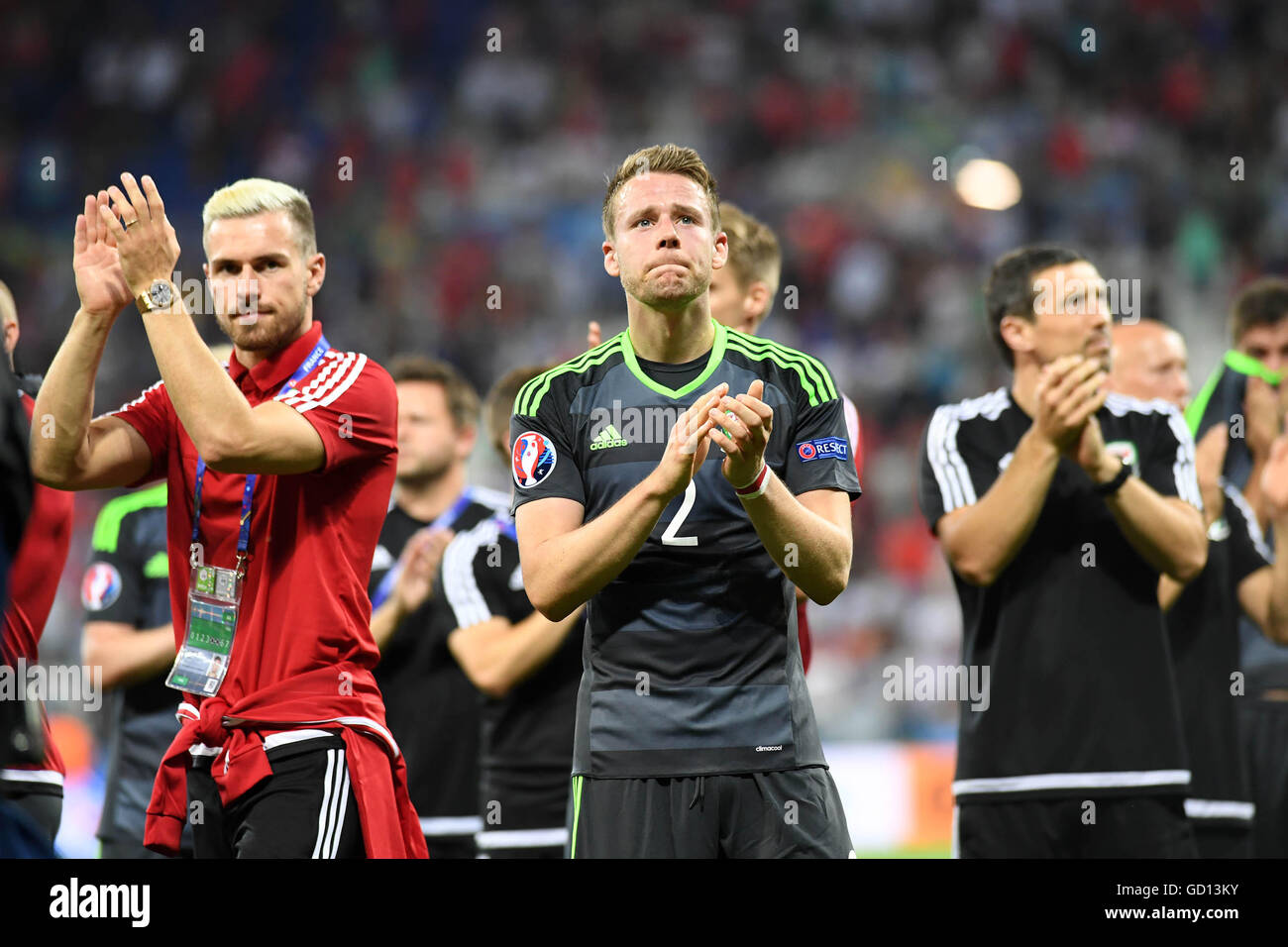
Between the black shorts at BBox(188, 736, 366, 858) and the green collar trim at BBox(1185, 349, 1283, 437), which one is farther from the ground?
the green collar trim at BBox(1185, 349, 1283, 437)

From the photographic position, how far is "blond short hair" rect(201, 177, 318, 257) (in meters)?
3.38

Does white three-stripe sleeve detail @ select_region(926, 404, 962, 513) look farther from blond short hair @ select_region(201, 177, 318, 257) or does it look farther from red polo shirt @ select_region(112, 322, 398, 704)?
blond short hair @ select_region(201, 177, 318, 257)

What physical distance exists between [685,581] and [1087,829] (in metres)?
1.77

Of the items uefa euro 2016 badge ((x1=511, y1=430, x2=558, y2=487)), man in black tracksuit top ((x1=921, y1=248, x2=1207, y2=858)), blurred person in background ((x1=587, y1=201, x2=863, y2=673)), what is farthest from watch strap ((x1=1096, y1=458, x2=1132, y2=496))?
uefa euro 2016 badge ((x1=511, y1=430, x2=558, y2=487))

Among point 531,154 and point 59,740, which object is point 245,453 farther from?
point 531,154

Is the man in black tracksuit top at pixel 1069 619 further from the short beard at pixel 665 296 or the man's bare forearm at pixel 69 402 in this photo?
the man's bare forearm at pixel 69 402

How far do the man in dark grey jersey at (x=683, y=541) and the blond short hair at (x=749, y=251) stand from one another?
1.20m

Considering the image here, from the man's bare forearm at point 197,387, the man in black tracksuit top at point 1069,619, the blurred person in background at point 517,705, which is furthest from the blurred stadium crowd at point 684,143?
the man's bare forearm at point 197,387

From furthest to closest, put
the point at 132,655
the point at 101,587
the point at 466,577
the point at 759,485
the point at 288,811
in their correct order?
the point at 466,577 → the point at 101,587 → the point at 132,655 → the point at 288,811 → the point at 759,485

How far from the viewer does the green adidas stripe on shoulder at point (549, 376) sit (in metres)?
3.28

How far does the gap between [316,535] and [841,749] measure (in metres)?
5.47

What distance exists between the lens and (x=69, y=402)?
3244 mm

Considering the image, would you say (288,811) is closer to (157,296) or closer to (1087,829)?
(157,296)

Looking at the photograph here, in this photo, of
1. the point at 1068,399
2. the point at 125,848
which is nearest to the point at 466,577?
the point at 125,848
